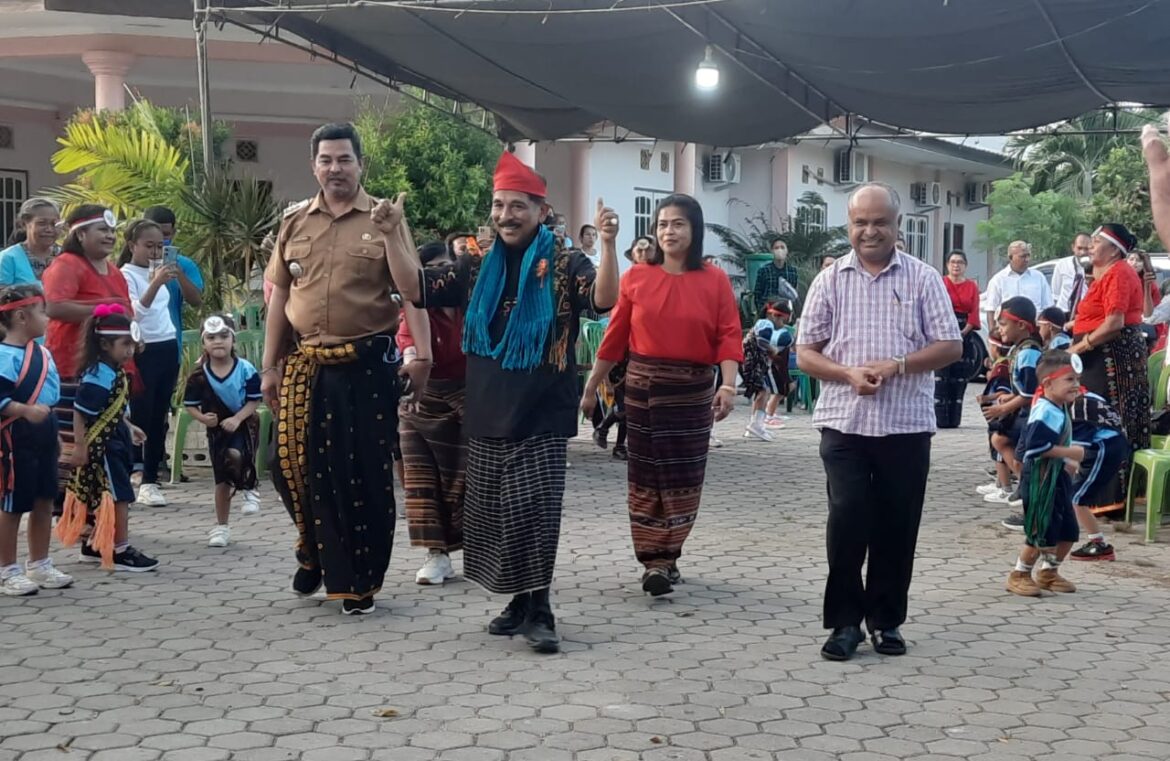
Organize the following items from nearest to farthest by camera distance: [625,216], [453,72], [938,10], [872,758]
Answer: [872,758] → [938,10] → [453,72] → [625,216]

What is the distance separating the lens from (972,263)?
36688mm

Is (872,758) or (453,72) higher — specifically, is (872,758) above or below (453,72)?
below

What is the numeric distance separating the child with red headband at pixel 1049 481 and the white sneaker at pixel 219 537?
422 cm

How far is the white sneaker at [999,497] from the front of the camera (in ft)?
32.3

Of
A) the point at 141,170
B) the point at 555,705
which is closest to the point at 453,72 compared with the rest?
the point at 141,170

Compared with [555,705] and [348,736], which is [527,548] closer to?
[555,705]

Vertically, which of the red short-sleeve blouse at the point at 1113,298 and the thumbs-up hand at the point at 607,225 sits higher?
the thumbs-up hand at the point at 607,225

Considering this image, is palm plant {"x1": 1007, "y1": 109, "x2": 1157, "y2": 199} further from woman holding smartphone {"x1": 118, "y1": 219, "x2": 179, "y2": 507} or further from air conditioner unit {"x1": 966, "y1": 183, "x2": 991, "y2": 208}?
woman holding smartphone {"x1": 118, "y1": 219, "x2": 179, "y2": 507}

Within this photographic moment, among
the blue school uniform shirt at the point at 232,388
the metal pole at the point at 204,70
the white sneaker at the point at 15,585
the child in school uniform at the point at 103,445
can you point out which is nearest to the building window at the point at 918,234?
the metal pole at the point at 204,70

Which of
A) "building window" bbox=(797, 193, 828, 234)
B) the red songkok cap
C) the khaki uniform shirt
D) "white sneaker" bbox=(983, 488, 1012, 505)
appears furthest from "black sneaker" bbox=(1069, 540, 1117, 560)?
"building window" bbox=(797, 193, 828, 234)

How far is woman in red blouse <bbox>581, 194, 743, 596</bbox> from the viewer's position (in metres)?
6.66

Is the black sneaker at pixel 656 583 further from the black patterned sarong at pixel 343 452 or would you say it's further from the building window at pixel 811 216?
the building window at pixel 811 216

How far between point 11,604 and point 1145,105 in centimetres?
993

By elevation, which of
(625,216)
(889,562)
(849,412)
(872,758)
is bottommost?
(872,758)
